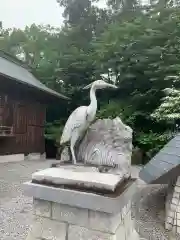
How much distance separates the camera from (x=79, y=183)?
5.48 feet

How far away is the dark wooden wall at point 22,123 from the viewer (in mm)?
9344

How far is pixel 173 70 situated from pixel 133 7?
938cm

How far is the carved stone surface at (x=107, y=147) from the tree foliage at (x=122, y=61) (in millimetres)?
5695

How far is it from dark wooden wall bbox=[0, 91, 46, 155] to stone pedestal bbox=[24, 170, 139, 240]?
7.72 meters

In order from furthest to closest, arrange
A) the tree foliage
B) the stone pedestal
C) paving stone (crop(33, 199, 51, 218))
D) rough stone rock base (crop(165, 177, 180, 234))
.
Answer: the tree foliage < rough stone rock base (crop(165, 177, 180, 234)) < paving stone (crop(33, 199, 51, 218)) < the stone pedestal

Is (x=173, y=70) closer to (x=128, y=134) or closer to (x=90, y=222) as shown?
(x=128, y=134)

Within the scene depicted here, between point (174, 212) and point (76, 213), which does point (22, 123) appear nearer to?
point (174, 212)

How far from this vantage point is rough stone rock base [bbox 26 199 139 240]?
5.29 ft

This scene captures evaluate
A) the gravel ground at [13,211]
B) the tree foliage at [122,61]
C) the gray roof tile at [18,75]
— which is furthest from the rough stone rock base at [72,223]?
the gray roof tile at [18,75]

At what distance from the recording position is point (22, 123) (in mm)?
10344

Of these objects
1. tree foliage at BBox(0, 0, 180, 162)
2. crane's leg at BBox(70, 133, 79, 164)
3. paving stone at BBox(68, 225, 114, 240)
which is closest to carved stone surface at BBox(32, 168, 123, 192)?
paving stone at BBox(68, 225, 114, 240)

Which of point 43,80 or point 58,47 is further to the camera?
point 58,47

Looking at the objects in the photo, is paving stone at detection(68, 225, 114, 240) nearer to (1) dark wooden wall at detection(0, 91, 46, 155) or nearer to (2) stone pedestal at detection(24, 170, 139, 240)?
(2) stone pedestal at detection(24, 170, 139, 240)

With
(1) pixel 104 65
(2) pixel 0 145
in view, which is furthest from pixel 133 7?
(2) pixel 0 145
